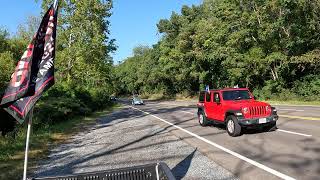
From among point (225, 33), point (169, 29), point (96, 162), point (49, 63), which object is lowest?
point (96, 162)

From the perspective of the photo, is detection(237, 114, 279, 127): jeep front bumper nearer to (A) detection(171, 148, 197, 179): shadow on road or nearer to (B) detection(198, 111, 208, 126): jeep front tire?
(A) detection(171, 148, 197, 179): shadow on road

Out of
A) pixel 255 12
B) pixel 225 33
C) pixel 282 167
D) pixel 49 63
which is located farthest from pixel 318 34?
pixel 49 63

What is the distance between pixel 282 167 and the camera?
896 centimetres

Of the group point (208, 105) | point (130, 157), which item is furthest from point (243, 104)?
point (130, 157)

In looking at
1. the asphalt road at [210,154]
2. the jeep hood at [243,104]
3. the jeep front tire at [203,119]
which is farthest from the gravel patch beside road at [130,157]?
the jeep front tire at [203,119]

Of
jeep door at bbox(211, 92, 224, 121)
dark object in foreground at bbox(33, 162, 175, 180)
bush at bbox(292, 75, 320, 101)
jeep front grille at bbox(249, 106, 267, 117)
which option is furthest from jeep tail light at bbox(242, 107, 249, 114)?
bush at bbox(292, 75, 320, 101)

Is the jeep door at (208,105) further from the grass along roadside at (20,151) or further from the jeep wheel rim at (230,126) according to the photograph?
the grass along roadside at (20,151)

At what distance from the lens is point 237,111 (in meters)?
14.7

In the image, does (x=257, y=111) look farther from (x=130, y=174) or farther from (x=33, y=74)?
(x=33, y=74)

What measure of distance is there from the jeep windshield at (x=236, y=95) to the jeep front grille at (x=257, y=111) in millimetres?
1693

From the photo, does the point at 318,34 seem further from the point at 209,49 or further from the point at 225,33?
the point at 209,49

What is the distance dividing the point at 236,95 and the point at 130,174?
458 inches

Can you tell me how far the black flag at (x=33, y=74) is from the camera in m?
4.78

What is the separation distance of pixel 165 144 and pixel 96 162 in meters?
3.56
